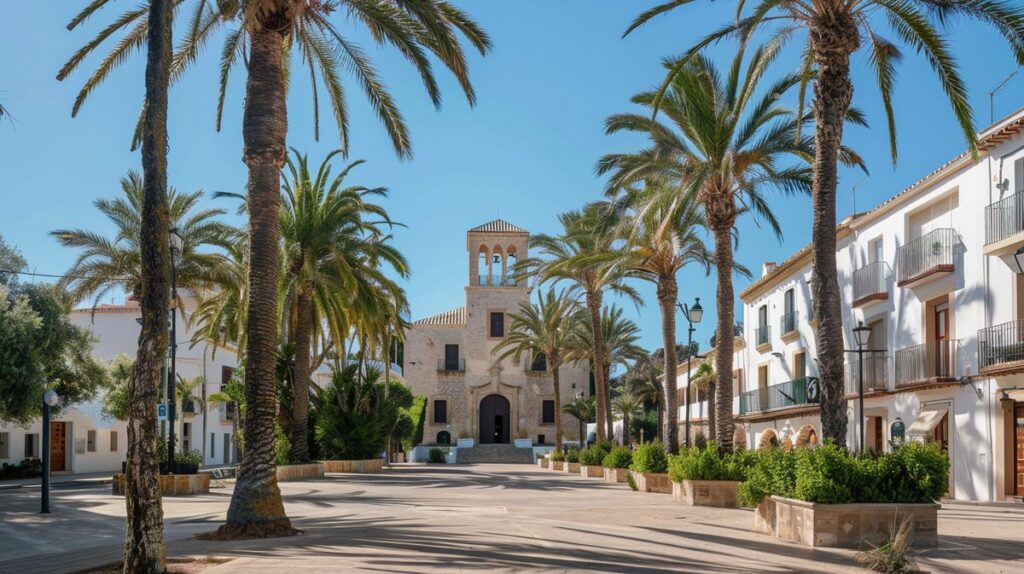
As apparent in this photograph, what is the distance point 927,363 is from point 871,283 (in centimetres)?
398

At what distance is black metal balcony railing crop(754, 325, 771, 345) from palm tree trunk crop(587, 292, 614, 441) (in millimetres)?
7125

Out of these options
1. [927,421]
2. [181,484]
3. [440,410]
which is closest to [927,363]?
[927,421]

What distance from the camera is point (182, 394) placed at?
47.8 m

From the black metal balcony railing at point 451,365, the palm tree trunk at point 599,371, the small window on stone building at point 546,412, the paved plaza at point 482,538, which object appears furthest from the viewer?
the black metal balcony railing at point 451,365

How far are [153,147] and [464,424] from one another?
56.5 m

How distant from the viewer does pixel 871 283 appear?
92.5ft

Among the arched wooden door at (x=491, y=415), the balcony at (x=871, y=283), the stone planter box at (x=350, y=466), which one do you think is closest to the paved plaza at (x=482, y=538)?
the balcony at (x=871, y=283)

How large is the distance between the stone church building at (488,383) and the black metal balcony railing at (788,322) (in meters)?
29.7

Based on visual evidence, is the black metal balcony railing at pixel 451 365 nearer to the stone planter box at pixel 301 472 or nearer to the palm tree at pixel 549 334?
the palm tree at pixel 549 334

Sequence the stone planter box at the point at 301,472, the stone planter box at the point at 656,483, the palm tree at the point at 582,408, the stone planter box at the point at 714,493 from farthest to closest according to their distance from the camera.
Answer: the palm tree at the point at 582,408 < the stone planter box at the point at 301,472 < the stone planter box at the point at 656,483 < the stone planter box at the point at 714,493

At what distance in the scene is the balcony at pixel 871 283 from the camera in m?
27.6

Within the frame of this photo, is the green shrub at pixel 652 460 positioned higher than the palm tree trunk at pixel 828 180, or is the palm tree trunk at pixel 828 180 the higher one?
the palm tree trunk at pixel 828 180

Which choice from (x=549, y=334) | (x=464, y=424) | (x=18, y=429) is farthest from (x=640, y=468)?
(x=464, y=424)

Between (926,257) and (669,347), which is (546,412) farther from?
(926,257)
